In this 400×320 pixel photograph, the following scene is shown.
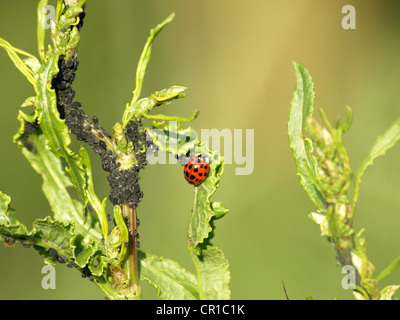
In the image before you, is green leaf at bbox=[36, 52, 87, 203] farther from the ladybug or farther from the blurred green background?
the blurred green background

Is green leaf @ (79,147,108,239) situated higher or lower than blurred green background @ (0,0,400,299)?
lower

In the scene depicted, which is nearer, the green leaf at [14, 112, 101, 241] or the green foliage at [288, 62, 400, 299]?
the green foliage at [288, 62, 400, 299]

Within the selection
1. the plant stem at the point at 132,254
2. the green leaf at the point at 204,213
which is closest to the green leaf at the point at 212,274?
the green leaf at the point at 204,213

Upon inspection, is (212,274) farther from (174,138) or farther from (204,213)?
(174,138)

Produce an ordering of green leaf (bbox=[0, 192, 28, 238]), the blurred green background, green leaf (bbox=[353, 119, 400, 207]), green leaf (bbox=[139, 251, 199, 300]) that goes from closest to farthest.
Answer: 1. green leaf (bbox=[353, 119, 400, 207])
2. green leaf (bbox=[0, 192, 28, 238])
3. green leaf (bbox=[139, 251, 199, 300])
4. the blurred green background

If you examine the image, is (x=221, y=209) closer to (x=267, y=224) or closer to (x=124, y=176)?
(x=124, y=176)

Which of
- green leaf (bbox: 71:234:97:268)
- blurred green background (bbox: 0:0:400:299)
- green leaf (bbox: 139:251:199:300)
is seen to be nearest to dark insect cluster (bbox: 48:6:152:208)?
green leaf (bbox: 71:234:97:268)

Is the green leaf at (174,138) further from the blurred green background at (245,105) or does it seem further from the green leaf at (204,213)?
the blurred green background at (245,105)
